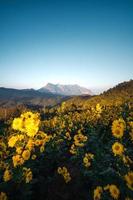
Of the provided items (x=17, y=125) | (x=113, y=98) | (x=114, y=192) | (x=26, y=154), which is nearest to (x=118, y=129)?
(x=114, y=192)

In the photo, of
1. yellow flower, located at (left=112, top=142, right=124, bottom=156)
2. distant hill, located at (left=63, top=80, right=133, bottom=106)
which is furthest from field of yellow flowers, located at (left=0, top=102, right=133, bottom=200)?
distant hill, located at (left=63, top=80, right=133, bottom=106)

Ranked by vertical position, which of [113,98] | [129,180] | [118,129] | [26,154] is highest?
[118,129]

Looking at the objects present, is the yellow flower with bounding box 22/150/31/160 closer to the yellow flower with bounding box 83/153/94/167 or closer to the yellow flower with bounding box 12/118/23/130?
the yellow flower with bounding box 12/118/23/130

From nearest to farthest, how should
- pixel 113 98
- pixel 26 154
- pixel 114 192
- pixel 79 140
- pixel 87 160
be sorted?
pixel 114 192
pixel 26 154
pixel 87 160
pixel 79 140
pixel 113 98

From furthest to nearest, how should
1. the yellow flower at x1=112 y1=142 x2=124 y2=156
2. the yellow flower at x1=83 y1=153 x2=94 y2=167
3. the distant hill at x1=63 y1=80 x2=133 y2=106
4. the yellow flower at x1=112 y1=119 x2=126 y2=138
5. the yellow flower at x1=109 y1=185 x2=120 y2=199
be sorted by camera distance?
1. the distant hill at x1=63 y1=80 x2=133 y2=106
2. the yellow flower at x1=83 y1=153 x2=94 y2=167
3. the yellow flower at x1=112 y1=119 x2=126 y2=138
4. the yellow flower at x1=112 y1=142 x2=124 y2=156
5. the yellow flower at x1=109 y1=185 x2=120 y2=199

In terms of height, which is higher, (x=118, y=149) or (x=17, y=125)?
(x=17, y=125)

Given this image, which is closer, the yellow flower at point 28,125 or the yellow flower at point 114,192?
the yellow flower at point 114,192

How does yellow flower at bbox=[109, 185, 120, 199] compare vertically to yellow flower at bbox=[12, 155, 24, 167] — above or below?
above

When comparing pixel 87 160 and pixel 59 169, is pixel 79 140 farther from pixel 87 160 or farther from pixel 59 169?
pixel 59 169

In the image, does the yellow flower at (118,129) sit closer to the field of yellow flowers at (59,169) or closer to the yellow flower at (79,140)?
the field of yellow flowers at (59,169)

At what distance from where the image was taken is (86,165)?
7871mm

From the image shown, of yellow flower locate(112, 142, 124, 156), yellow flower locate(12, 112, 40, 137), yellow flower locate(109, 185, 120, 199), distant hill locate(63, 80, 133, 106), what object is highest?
yellow flower locate(12, 112, 40, 137)

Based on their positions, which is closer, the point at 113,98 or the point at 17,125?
the point at 17,125

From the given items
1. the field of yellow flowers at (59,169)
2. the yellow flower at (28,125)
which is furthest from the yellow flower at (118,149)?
the yellow flower at (28,125)
